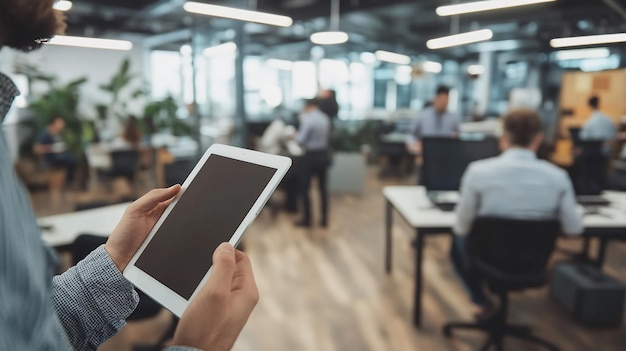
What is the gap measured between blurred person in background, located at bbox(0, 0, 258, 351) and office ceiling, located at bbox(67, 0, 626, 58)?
1.26 metres

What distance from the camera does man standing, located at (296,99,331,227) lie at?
520cm

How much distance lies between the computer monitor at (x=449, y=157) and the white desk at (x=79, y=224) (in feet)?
6.68

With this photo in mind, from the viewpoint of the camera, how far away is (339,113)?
9078 mm

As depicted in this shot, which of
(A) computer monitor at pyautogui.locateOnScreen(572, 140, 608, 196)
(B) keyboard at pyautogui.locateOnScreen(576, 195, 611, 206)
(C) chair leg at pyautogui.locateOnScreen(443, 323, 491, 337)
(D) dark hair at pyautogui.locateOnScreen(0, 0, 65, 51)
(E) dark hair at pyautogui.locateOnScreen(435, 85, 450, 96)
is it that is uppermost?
(E) dark hair at pyautogui.locateOnScreen(435, 85, 450, 96)

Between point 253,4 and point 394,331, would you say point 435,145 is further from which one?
point 253,4

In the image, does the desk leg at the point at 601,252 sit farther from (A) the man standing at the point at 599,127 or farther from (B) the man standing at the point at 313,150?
(B) the man standing at the point at 313,150

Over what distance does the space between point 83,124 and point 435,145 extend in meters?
5.57

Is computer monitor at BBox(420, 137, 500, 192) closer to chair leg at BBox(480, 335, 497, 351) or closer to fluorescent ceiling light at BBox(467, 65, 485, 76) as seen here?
chair leg at BBox(480, 335, 497, 351)

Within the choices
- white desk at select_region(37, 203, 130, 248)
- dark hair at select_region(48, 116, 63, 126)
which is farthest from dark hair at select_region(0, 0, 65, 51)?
dark hair at select_region(48, 116, 63, 126)

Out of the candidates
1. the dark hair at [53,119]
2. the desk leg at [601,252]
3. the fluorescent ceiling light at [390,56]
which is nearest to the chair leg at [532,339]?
the desk leg at [601,252]

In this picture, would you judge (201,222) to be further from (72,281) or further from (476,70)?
(476,70)

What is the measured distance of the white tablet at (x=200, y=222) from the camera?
744mm

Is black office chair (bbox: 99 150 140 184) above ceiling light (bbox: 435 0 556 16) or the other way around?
the other way around

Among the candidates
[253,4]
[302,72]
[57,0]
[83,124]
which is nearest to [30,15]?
[57,0]
